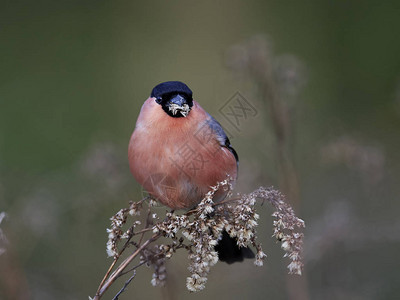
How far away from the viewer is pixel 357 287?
263 cm

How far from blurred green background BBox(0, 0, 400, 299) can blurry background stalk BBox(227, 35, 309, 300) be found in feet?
0.09

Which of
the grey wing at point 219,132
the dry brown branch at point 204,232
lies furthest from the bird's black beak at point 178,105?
the dry brown branch at point 204,232

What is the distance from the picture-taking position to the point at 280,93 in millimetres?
2494

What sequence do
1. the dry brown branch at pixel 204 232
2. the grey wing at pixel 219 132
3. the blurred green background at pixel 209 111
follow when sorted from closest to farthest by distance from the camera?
1. the dry brown branch at pixel 204 232
2. the blurred green background at pixel 209 111
3. the grey wing at pixel 219 132

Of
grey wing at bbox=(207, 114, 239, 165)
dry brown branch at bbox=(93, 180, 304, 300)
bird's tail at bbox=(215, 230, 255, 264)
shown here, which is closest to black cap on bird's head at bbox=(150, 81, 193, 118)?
grey wing at bbox=(207, 114, 239, 165)

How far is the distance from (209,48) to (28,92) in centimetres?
202

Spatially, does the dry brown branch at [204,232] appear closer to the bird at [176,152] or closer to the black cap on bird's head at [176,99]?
the bird at [176,152]

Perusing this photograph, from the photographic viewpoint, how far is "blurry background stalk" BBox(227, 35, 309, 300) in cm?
229

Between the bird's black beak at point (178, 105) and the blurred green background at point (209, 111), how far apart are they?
0.99ft

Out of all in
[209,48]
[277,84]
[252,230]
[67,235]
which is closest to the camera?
[252,230]

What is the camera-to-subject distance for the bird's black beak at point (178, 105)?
2736mm

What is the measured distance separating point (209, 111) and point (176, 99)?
7.32ft

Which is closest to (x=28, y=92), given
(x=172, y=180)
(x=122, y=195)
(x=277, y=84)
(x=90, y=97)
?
(x=90, y=97)

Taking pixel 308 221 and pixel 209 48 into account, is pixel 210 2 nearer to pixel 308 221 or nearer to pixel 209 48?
pixel 209 48
